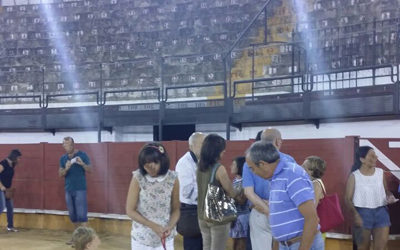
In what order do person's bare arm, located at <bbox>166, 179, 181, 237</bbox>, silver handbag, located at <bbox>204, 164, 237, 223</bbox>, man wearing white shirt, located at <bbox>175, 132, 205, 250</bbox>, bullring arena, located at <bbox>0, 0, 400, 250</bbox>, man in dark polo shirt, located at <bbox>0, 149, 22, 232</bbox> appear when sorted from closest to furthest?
person's bare arm, located at <bbox>166, 179, 181, 237</bbox>
silver handbag, located at <bbox>204, 164, 237, 223</bbox>
man wearing white shirt, located at <bbox>175, 132, 205, 250</bbox>
bullring arena, located at <bbox>0, 0, 400, 250</bbox>
man in dark polo shirt, located at <bbox>0, 149, 22, 232</bbox>

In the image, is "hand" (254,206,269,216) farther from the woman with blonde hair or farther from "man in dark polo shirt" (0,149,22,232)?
"man in dark polo shirt" (0,149,22,232)

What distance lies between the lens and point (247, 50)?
43.3 ft

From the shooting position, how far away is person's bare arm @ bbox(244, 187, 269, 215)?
428 cm

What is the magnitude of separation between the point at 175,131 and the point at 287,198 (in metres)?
8.59

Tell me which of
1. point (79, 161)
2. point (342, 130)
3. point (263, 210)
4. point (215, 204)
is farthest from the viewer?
point (342, 130)

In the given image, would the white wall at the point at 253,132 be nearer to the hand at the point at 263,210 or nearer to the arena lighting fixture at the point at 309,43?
the arena lighting fixture at the point at 309,43

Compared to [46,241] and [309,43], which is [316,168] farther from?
[309,43]

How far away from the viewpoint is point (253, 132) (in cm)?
1022

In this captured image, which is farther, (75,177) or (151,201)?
(75,177)

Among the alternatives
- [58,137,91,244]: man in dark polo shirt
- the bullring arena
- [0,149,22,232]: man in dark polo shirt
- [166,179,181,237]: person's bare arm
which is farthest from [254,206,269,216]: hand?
[0,149,22,232]: man in dark polo shirt

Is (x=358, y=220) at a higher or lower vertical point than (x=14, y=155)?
lower

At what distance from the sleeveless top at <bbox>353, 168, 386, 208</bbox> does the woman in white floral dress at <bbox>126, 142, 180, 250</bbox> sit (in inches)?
101

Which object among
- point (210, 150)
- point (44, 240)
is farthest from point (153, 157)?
point (44, 240)

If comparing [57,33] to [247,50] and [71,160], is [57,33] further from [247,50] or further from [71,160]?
[71,160]
